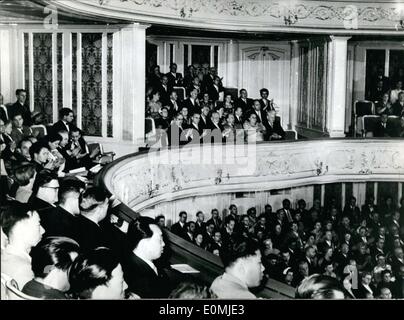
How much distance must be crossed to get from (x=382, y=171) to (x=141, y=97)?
583cm

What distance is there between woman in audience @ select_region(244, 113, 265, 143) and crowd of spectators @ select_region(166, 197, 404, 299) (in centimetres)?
152

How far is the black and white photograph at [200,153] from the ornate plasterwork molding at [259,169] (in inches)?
1.3

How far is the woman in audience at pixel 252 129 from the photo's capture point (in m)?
12.6

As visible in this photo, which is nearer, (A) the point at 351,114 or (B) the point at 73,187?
(B) the point at 73,187

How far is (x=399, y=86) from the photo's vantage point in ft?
48.1

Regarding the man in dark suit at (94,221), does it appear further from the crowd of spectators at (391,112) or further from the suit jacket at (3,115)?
the crowd of spectators at (391,112)

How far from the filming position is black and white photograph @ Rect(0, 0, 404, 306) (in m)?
7.04

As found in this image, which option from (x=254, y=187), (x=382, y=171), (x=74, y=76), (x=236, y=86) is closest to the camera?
(x=74, y=76)

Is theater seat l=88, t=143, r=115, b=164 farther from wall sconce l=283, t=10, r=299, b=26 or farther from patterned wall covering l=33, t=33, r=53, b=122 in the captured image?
wall sconce l=283, t=10, r=299, b=26

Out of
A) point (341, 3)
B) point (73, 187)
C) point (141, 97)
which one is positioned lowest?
point (73, 187)

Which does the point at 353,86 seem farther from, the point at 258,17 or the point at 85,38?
the point at 85,38

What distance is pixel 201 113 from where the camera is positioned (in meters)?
11.8

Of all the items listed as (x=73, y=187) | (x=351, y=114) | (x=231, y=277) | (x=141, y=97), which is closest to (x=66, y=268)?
(x=73, y=187)

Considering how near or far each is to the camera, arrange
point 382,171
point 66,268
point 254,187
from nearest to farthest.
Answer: point 66,268
point 254,187
point 382,171
